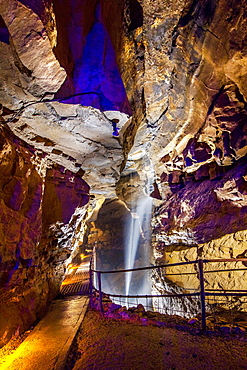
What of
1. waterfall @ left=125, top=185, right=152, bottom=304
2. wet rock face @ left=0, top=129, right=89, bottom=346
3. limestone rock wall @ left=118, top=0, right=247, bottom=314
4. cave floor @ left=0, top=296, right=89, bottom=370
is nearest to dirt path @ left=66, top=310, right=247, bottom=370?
cave floor @ left=0, top=296, right=89, bottom=370

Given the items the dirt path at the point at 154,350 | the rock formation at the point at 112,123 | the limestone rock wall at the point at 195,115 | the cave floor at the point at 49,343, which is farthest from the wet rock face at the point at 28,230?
the limestone rock wall at the point at 195,115

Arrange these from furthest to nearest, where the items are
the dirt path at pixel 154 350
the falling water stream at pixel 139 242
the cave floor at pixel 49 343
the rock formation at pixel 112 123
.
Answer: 1. the falling water stream at pixel 139 242
2. the rock formation at pixel 112 123
3. the cave floor at pixel 49 343
4. the dirt path at pixel 154 350

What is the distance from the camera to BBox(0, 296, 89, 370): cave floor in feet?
9.56

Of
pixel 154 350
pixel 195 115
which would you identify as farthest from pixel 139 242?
pixel 154 350

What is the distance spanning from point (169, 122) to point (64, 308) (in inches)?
291

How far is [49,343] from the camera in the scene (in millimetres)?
3512

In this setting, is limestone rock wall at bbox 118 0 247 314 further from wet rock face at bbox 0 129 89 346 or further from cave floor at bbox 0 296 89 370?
cave floor at bbox 0 296 89 370

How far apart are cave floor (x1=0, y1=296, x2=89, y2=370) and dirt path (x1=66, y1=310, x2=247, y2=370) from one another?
0.22 metres

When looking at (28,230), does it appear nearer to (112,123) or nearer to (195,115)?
(112,123)

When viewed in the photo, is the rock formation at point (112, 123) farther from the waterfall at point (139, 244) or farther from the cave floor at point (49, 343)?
the waterfall at point (139, 244)

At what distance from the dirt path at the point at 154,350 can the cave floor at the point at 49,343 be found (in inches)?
8.7

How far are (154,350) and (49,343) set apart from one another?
1.99 metres

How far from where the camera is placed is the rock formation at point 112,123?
348cm

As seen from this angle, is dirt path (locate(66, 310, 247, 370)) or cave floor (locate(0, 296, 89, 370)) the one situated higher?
dirt path (locate(66, 310, 247, 370))
